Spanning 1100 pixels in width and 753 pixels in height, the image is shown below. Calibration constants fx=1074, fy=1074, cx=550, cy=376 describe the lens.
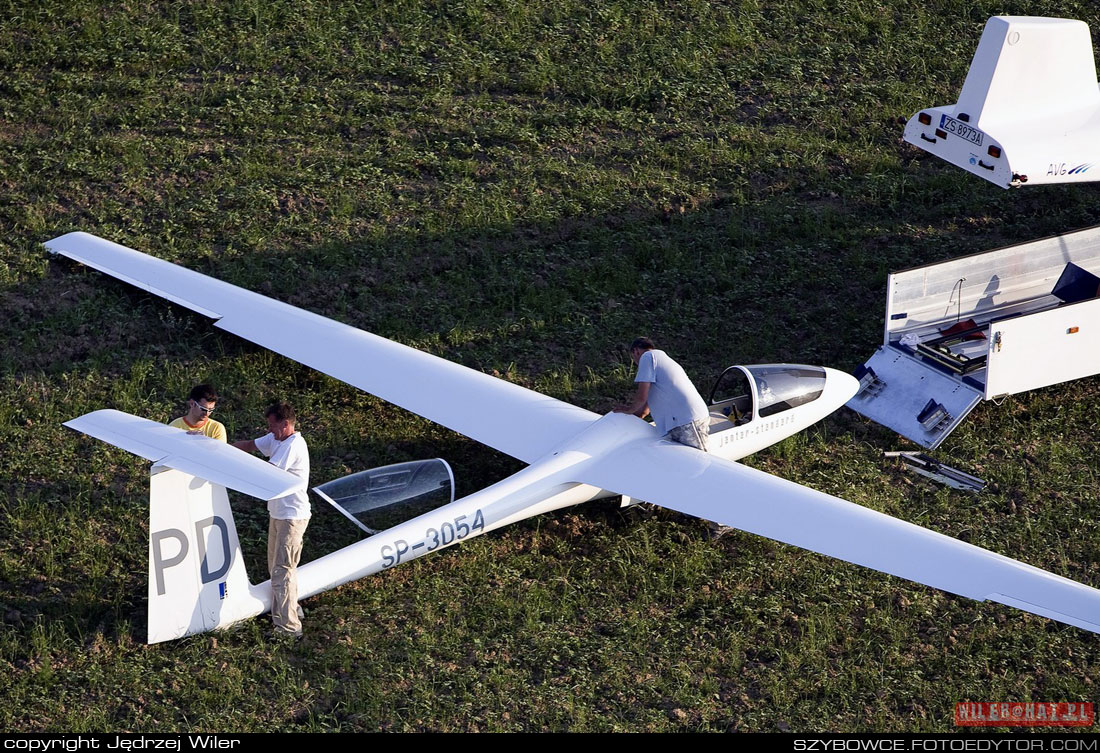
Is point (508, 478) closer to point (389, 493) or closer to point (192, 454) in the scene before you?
point (389, 493)

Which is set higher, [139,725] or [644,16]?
[644,16]

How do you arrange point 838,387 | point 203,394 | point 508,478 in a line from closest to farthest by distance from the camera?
1. point 203,394
2. point 508,478
3. point 838,387

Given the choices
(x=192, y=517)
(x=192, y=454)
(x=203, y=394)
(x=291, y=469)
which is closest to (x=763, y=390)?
(x=291, y=469)

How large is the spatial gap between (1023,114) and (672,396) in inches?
282

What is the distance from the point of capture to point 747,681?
9.83m

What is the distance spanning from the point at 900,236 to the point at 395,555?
11947 millimetres

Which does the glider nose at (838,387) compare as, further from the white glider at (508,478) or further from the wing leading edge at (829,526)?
the wing leading edge at (829,526)

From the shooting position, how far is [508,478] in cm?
1102

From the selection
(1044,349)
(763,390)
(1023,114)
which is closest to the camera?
(763,390)

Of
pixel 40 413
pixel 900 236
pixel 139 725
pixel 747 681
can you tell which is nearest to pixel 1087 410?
pixel 900 236

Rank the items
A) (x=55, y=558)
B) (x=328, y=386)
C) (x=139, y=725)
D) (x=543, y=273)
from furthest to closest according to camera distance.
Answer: (x=543, y=273), (x=328, y=386), (x=55, y=558), (x=139, y=725)

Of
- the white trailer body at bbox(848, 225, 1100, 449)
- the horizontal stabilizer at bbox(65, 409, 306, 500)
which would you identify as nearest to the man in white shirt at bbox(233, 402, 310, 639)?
the horizontal stabilizer at bbox(65, 409, 306, 500)
